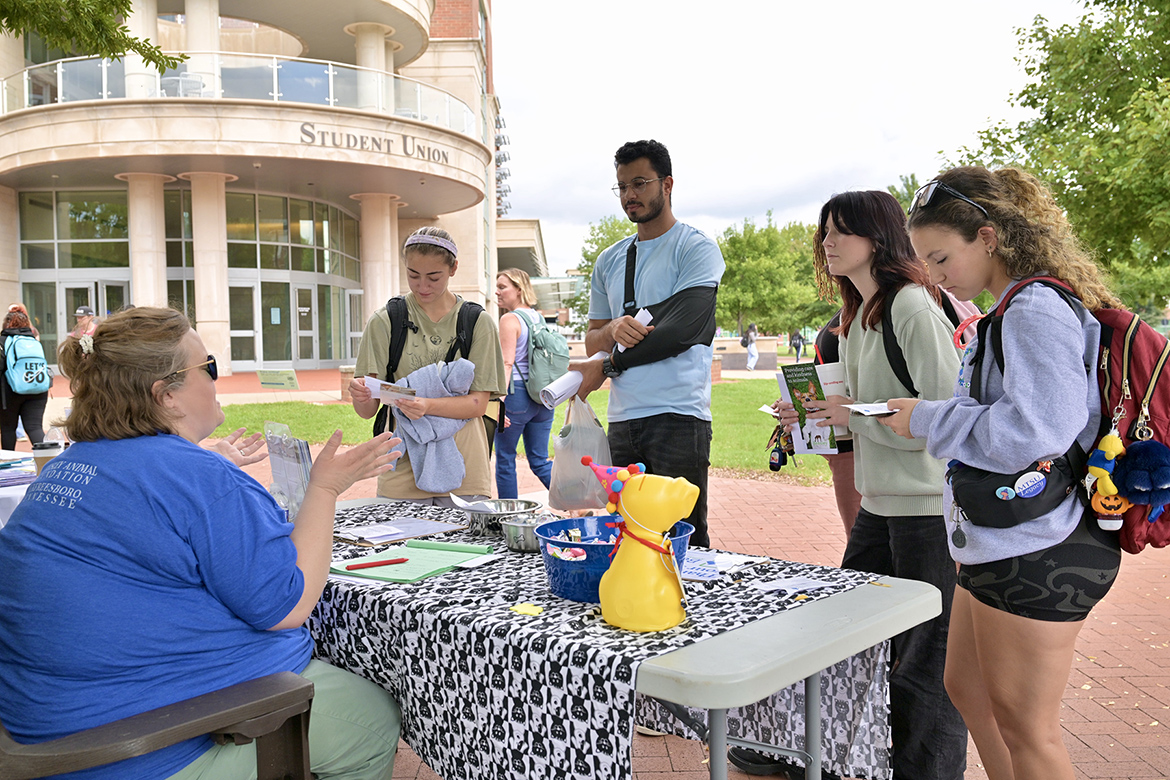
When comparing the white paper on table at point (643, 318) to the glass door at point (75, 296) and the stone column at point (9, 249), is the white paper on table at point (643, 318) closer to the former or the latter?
the glass door at point (75, 296)

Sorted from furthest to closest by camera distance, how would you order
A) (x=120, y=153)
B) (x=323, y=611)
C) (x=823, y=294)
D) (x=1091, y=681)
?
(x=120, y=153) < (x=1091, y=681) < (x=823, y=294) < (x=323, y=611)

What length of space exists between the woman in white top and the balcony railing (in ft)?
55.9

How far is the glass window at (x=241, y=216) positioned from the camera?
24.5 m

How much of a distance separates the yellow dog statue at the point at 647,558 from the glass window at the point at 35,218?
27684 mm

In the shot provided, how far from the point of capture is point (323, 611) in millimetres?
2287

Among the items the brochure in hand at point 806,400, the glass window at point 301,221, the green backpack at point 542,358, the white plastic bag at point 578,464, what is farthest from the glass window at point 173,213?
the brochure in hand at point 806,400

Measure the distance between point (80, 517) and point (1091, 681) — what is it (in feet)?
13.9

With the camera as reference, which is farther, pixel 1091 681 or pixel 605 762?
pixel 1091 681

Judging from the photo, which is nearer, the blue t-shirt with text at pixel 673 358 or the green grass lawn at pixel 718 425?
the blue t-shirt with text at pixel 673 358

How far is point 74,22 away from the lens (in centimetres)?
545

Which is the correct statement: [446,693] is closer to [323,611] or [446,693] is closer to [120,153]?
[323,611]

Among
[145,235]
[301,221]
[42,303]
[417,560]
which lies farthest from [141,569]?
[42,303]

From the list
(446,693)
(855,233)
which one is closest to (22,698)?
(446,693)

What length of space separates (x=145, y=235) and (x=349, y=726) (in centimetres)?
2427
